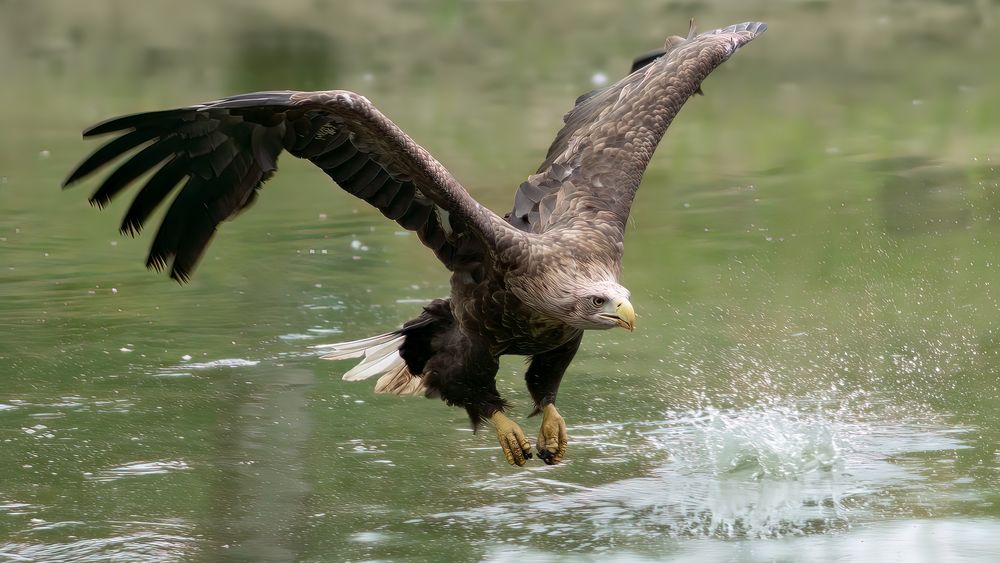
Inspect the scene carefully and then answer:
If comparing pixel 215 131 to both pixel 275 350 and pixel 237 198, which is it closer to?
pixel 237 198

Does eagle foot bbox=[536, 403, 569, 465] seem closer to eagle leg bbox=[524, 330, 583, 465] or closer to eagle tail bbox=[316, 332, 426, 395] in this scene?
eagle leg bbox=[524, 330, 583, 465]

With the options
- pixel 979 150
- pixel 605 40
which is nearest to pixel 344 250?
pixel 979 150

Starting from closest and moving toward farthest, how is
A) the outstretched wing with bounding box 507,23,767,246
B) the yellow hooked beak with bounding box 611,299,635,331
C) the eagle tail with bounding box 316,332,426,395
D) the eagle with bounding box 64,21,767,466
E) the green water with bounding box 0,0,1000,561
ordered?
the eagle with bounding box 64,21,767,466 < the yellow hooked beak with bounding box 611,299,635,331 < the green water with bounding box 0,0,1000,561 < the outstretched wing with bounding box 507,23,767,246 < the eagle tail with bounding box 316,332,426,395

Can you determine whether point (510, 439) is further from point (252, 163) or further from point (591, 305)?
point (252, 163)

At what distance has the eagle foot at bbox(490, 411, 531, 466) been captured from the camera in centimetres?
575

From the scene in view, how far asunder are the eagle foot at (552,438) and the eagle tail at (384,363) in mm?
542

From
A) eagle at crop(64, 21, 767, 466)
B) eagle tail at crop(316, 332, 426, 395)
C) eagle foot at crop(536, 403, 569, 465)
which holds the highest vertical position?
→ eagle at crop(64, 21, 767, 466)

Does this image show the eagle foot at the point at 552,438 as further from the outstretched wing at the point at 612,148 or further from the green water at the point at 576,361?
the outstretched wing at the point at 612,148

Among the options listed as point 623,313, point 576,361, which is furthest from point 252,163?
point 576,361

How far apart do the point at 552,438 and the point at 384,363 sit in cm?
80

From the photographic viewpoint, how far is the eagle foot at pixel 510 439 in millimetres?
5754

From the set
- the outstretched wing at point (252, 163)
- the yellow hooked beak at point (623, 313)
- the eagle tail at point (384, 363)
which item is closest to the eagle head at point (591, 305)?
the yellow hooked beak at point (623, 313)

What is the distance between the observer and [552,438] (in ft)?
19.1

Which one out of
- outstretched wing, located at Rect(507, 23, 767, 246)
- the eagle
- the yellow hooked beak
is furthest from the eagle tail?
the yellow hooked beak
